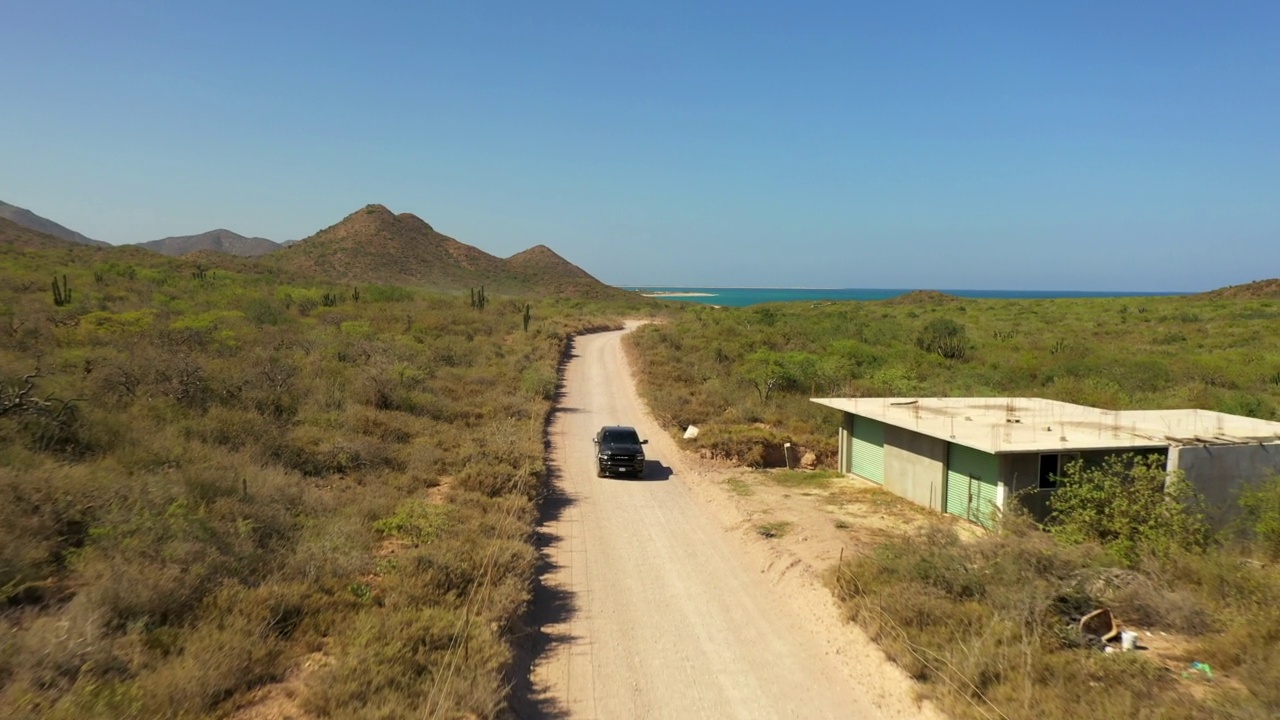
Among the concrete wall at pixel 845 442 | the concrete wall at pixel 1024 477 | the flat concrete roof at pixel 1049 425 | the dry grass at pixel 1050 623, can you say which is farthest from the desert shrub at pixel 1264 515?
the concrete wall at pixel 845 442

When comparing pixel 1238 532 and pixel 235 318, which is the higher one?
pixel 235 318

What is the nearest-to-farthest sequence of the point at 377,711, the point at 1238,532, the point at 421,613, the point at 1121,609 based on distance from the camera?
the point at 377,711 < the point at 421,613 < the point at 1121,609 < the point at 1238,532

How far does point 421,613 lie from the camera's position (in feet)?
32.3

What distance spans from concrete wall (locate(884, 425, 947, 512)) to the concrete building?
0.03 m

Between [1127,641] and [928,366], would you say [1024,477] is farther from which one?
[928,366]

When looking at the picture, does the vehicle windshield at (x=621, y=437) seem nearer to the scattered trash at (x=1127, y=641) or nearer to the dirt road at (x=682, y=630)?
the dirt road at (x=682, y=630)

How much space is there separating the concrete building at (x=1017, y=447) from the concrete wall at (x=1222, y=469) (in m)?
0.02

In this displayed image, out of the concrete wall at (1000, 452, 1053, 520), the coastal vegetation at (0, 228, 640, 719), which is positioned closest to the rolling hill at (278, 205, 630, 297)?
the coastal vegetation at (0, 228, 640, 719)

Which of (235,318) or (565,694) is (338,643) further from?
(235,318)

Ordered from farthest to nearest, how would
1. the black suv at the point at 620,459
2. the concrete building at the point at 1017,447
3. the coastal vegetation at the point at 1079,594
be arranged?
the black suv at the point at 620,459, the concrete building at the point at 1017,447, the coastal vegetation at the point at 1079,594

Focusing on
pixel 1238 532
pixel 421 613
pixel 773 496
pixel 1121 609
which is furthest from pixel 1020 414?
pixel 421 613

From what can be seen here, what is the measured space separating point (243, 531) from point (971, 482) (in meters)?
15.9

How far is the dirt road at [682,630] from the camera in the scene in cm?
946

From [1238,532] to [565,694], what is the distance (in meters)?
14.3
